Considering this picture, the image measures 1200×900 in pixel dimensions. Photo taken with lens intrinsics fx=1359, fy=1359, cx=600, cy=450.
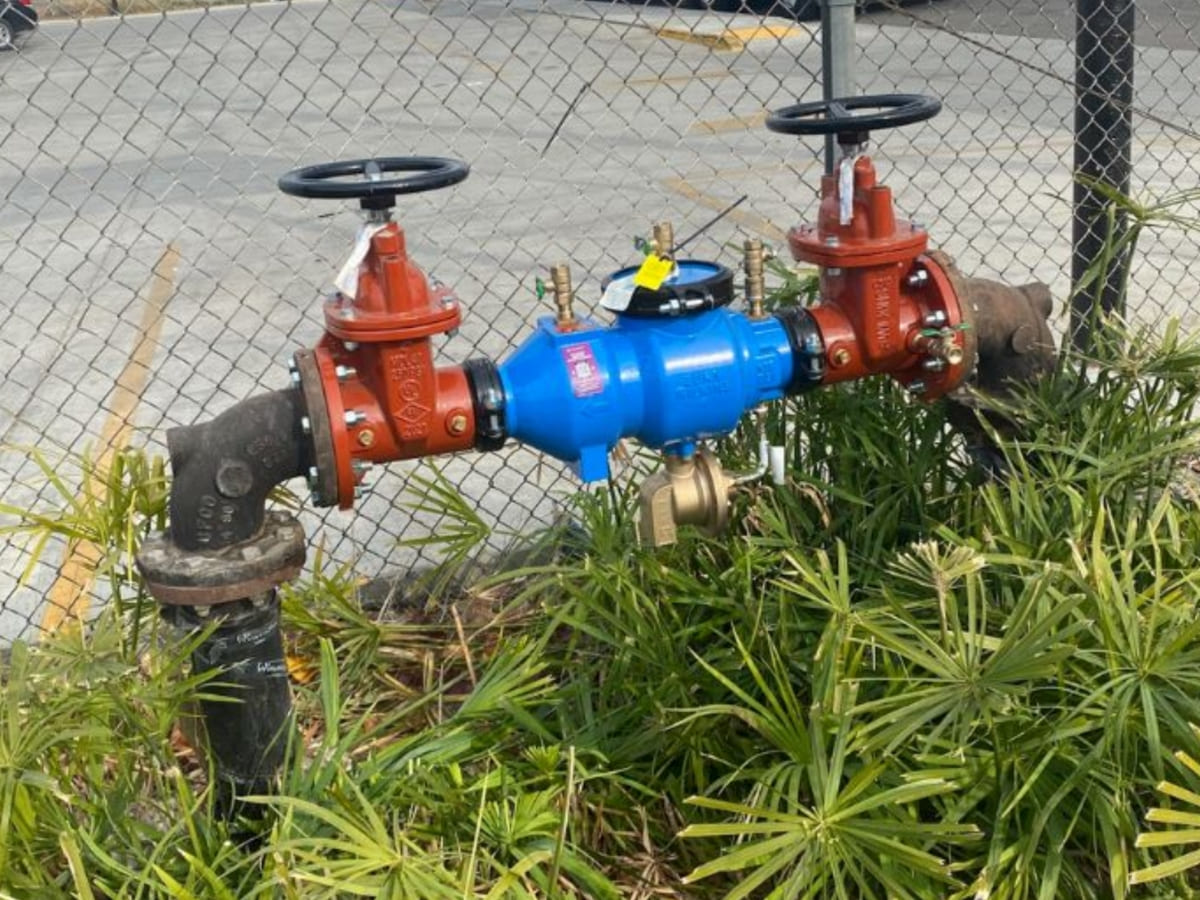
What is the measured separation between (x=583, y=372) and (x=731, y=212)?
185 inches

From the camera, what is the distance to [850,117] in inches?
95.7

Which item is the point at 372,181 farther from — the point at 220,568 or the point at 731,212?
the point at 731,212

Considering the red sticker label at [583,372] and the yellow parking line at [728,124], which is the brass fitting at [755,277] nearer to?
the red sticker label at [583,372]

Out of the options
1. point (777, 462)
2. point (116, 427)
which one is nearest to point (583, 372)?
point (777, 462)

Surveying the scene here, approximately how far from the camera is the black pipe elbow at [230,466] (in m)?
2.19

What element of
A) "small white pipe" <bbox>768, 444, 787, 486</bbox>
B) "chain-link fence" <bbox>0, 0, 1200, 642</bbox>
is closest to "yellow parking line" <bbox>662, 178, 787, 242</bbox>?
"chain-link fence" <bbox>0, 0, 1200, 642</bbox>

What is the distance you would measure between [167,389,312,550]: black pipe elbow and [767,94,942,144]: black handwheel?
3.42 ft

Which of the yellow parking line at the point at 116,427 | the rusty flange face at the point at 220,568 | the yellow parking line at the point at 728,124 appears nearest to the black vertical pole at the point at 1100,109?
the rusty flange face at the point at 220,568

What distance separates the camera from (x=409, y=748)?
7.93 ft

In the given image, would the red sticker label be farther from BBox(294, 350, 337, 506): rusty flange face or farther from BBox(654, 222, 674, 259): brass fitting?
BBox(294, 350, 337, 506): rusty flange face

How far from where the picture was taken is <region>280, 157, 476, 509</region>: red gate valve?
2197 mm

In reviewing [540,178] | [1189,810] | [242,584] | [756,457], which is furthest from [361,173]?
[540,178]

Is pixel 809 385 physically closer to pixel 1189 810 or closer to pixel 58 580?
pixel 1189 810

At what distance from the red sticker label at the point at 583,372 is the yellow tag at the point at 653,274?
149 mm
